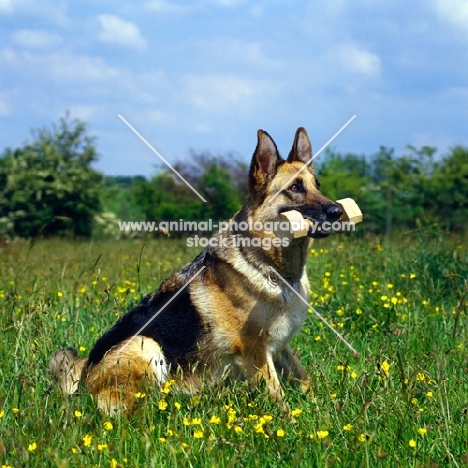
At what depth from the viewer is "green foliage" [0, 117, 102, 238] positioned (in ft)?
66.5

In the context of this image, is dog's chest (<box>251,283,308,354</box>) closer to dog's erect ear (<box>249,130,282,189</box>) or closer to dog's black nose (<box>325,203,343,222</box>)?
dog's black nose (<box>325,203,343,222</box>)

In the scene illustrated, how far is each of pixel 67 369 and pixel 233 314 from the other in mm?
1268

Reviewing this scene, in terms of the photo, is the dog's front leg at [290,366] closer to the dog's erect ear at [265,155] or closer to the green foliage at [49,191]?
the dog's erect ear at [265,155]

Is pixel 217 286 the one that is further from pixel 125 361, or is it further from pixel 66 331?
pixel 66 331

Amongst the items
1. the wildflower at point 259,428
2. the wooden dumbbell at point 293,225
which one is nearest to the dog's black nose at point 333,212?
the wooden dumbbell at point 293,225

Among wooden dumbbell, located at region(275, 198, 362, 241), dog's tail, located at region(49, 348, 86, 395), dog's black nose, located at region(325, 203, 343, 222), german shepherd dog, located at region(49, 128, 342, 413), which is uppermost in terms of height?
dog's black nose, located at region(325, 203, 343, 222)

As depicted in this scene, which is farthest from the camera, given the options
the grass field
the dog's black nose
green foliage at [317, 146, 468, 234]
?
green foliage at [317, 146, 468, 234]

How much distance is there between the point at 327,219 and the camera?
14.8ft

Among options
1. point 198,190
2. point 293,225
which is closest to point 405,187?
point 198,190

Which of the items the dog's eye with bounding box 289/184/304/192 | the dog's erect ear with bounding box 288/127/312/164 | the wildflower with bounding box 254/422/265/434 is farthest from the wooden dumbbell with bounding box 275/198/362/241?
the wildflower with bounding box 254/422/265/434

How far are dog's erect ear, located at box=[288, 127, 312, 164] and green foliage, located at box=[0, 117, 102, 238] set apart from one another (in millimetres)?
15963

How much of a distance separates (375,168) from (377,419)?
18.0m

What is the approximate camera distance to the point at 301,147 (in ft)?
16.0

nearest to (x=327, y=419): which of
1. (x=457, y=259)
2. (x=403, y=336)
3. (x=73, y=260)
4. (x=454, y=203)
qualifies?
(x=403, y=336)
